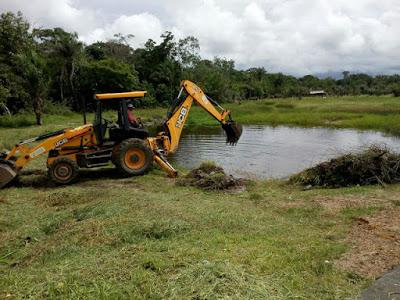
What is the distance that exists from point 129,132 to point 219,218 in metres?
5.74

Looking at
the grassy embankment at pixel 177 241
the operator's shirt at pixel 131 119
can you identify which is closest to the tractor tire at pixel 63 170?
the grassy embankment at pixel 177 241

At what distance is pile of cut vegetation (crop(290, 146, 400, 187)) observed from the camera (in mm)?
10664

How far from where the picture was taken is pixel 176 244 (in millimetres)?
5883

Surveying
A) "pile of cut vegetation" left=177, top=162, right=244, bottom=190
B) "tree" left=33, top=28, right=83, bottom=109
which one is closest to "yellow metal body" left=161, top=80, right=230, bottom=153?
"pile of cut vegetation" left=177, top=162, right=244, bottom=190

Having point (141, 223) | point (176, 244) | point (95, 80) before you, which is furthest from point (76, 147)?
point (95, 80)

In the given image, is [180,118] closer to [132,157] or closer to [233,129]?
[233,129]

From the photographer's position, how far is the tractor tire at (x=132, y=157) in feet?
39.0

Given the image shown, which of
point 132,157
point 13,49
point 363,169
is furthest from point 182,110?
point 13,49

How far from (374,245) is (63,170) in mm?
8385

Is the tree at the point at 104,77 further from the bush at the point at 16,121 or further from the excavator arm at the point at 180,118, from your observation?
the excavator arm at the point at 180,118

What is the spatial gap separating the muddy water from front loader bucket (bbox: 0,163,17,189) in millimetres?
6913

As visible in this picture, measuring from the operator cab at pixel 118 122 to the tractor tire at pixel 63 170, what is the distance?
1.11 meters

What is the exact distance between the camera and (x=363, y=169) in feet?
35.2

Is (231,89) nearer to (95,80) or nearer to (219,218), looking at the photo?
(95,80)
